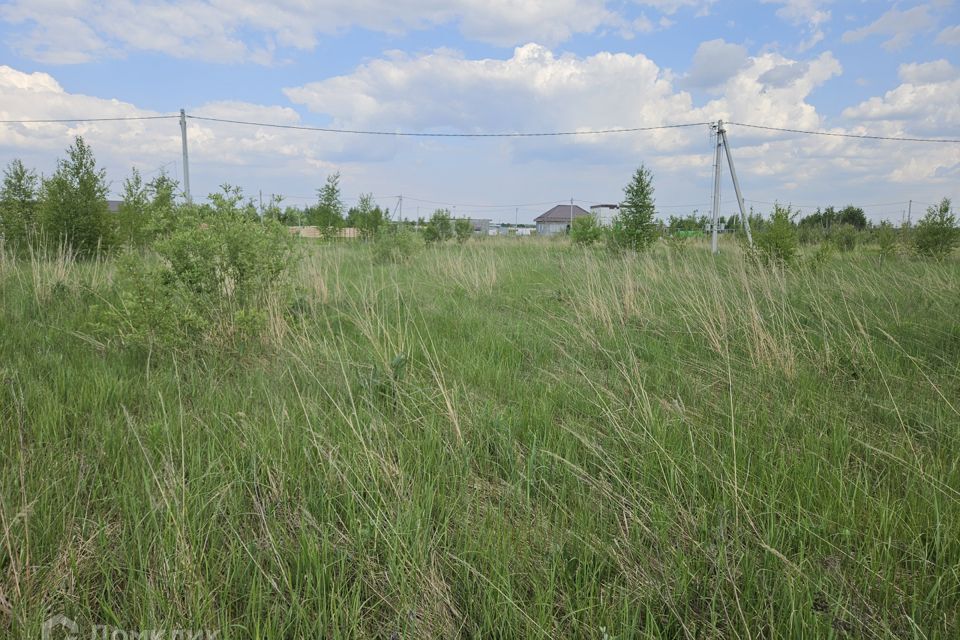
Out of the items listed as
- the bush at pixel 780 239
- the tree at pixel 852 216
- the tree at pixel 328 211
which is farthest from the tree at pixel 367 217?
the tree at pixel 852 216

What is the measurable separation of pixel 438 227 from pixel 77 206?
14.9m

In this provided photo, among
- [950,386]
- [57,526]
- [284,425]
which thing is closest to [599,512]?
[284,425]

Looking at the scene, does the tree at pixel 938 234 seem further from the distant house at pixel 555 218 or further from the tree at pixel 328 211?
the distant house at pixel 555 218

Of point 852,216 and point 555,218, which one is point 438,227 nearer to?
point 852,216

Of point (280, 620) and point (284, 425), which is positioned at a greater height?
point (284, 425)

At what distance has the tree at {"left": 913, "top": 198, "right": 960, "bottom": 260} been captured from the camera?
13.3 meters

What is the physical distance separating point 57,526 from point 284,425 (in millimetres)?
831

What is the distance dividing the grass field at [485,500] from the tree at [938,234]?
14.2 m

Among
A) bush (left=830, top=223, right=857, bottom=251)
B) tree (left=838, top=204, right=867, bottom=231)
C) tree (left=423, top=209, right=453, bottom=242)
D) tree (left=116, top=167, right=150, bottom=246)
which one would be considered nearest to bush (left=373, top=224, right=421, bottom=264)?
tree (left=116, top=167, right=150, bottom=246)

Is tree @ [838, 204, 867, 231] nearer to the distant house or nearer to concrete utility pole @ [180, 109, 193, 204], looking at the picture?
the distant house

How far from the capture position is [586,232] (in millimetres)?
Result: 20141

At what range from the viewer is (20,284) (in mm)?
5070

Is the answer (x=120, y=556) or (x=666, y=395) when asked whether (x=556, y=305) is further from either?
(x=120, y=556)

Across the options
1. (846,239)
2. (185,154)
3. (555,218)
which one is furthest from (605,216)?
(555,218)
